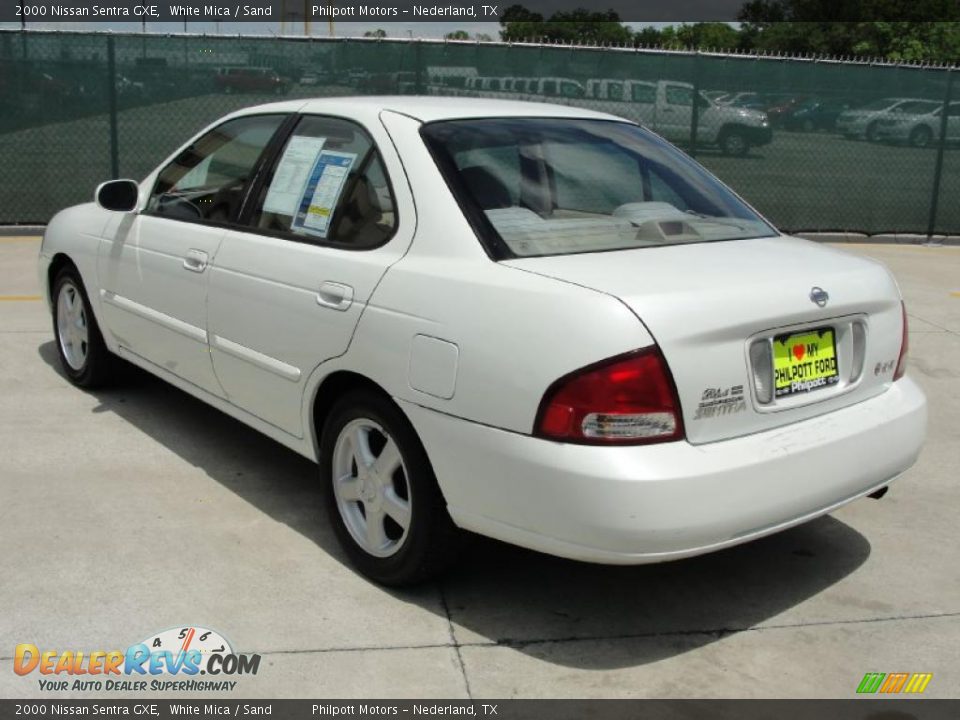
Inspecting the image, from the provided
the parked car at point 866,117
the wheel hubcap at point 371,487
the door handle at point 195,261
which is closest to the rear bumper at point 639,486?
the wheel hubcap at point 371,487

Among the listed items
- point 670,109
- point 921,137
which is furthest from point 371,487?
point 921,137

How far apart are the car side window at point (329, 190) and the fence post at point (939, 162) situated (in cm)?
980

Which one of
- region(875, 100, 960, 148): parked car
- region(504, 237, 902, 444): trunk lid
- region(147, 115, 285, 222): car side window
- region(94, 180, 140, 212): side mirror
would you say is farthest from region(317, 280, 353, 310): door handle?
region(875, 100, 960, 148): parked car

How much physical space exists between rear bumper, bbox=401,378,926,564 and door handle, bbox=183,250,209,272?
4.89ft

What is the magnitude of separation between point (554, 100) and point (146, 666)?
951cm

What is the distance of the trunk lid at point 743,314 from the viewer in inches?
123

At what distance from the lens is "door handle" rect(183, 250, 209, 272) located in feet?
14.8

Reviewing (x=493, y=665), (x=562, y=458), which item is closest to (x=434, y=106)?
(x=562, y=458)

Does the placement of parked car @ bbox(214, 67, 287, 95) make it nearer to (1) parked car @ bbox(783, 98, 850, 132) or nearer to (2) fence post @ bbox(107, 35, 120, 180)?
(2) fence post @ bbox(107, 35, 120, 180)

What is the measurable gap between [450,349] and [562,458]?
0.49 m

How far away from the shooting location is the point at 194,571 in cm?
388

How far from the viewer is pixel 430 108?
4.15 meters

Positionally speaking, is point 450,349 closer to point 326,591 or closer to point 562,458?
point 562,458

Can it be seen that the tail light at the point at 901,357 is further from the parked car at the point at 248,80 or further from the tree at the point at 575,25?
the tree at the point at 575,25
